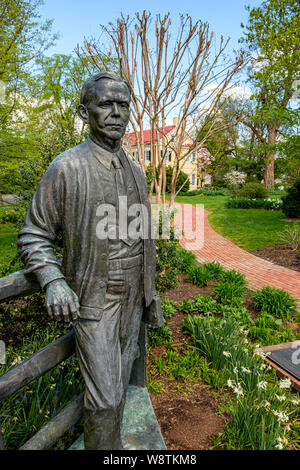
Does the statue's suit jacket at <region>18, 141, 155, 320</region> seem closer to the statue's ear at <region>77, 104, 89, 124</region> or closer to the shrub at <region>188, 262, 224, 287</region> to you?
the statue's ear at <region>77, 104, 89, 124</region>

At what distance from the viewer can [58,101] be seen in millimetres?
15812

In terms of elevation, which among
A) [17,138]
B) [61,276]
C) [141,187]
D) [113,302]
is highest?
[17,138]

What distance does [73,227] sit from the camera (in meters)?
1.70

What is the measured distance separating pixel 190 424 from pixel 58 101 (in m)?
16.5

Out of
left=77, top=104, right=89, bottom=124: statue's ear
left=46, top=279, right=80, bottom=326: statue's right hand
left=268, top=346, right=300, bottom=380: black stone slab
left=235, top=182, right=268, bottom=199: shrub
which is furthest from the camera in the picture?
left=235, top=182, right=268, bottom=199: shrub

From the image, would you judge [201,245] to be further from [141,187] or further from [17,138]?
[141,187]

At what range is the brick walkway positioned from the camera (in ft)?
21.9

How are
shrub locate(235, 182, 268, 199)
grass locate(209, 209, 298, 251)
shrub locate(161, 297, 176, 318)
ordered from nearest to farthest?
1. shrub locate(161, 297, 176, 318)
2. grass locate(209, 209, 298, 251)
3. shrub locate(235, 182, 268, 199)

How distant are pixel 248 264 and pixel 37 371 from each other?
24.0 feet

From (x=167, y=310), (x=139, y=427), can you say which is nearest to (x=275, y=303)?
(x=167, y=310)

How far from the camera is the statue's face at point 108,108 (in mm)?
1681

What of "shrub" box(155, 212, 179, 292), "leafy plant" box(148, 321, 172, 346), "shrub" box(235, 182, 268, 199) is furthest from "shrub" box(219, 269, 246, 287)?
"shrub" box(235, 182, 268, 199)

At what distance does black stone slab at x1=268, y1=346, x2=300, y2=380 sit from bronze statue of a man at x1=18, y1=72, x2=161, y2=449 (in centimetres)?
243

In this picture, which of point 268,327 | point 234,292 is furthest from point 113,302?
point 234,292
